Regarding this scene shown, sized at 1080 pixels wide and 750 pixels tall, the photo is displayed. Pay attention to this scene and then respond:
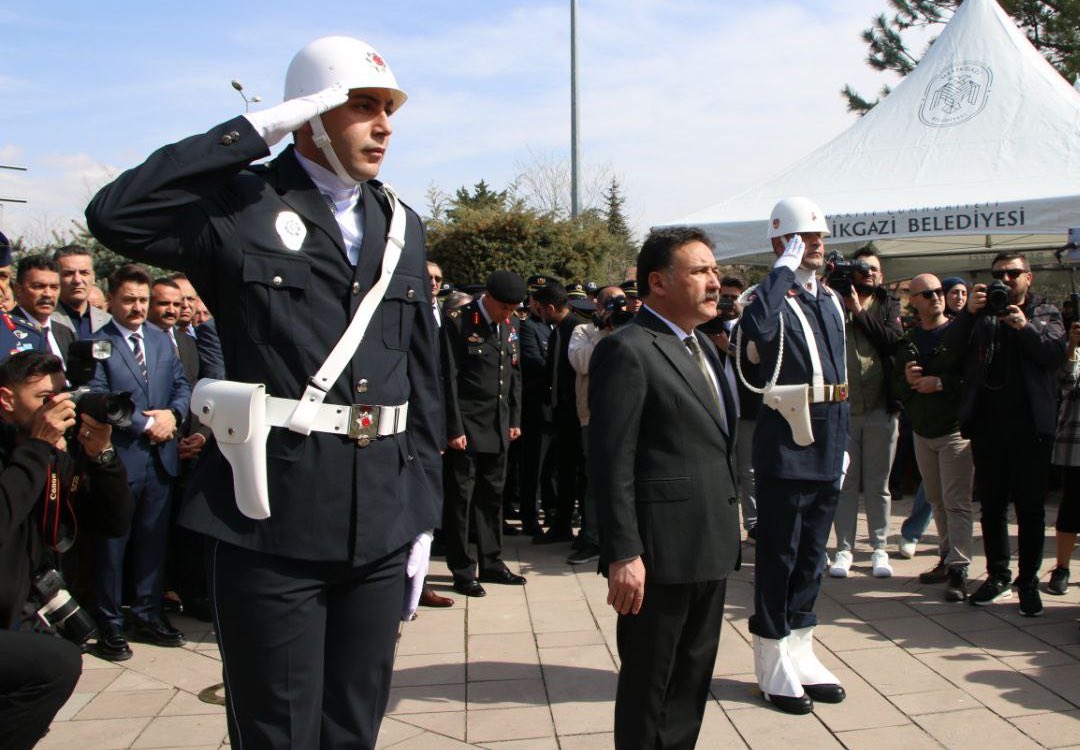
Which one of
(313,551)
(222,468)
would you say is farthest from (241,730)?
(222,468)

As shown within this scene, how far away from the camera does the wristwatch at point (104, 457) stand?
3.28 metres

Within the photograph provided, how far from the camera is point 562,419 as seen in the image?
297 inches

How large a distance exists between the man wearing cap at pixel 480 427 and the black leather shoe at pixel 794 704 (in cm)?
247

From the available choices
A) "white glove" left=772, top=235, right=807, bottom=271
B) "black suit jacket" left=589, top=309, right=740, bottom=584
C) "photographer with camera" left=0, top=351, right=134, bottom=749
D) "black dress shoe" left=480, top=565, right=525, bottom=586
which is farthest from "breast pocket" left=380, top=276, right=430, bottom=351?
"black dress shoe" left=480, top=565, right=525, bottom=586

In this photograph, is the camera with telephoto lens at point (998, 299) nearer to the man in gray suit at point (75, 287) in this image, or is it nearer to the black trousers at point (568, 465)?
the black trousers at point (568, 465)

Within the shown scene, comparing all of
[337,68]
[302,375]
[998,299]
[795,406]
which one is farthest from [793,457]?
[337,68]

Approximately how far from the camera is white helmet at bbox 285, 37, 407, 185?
7.04ft

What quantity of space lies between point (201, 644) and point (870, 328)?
4.49 m

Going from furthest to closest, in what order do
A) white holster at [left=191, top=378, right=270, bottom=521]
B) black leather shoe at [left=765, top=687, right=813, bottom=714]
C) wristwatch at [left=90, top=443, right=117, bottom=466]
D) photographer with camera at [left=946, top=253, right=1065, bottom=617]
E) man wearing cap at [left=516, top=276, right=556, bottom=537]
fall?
man wearing cap at [left=516, top=276, right=556, bottom=537] → photographer with camera at [left=946, top=253, right=1065, bottom=617] → black leather shoe at [left=765, top=687, right=813, bottom=714] → wristwatch at [left=90, top=443, right=117, bottom=466] → white holster at [left=191, top=378, right=270, bottom=521]

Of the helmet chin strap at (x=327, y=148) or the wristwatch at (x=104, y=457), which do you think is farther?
the wristwatch at (x=104, y=457)

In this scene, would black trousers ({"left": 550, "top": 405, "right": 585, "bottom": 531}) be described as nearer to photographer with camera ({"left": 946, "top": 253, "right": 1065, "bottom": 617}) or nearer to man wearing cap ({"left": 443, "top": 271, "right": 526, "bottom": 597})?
man wearing cap ({"left": 443, "top": 271, "right": 526, "bottom": 597})

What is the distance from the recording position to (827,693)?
3.99m

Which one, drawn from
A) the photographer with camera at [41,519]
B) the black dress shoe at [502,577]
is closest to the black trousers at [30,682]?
the photographer with camera at [41,519]

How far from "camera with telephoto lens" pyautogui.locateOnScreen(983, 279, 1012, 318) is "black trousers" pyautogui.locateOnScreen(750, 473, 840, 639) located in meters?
1.77
